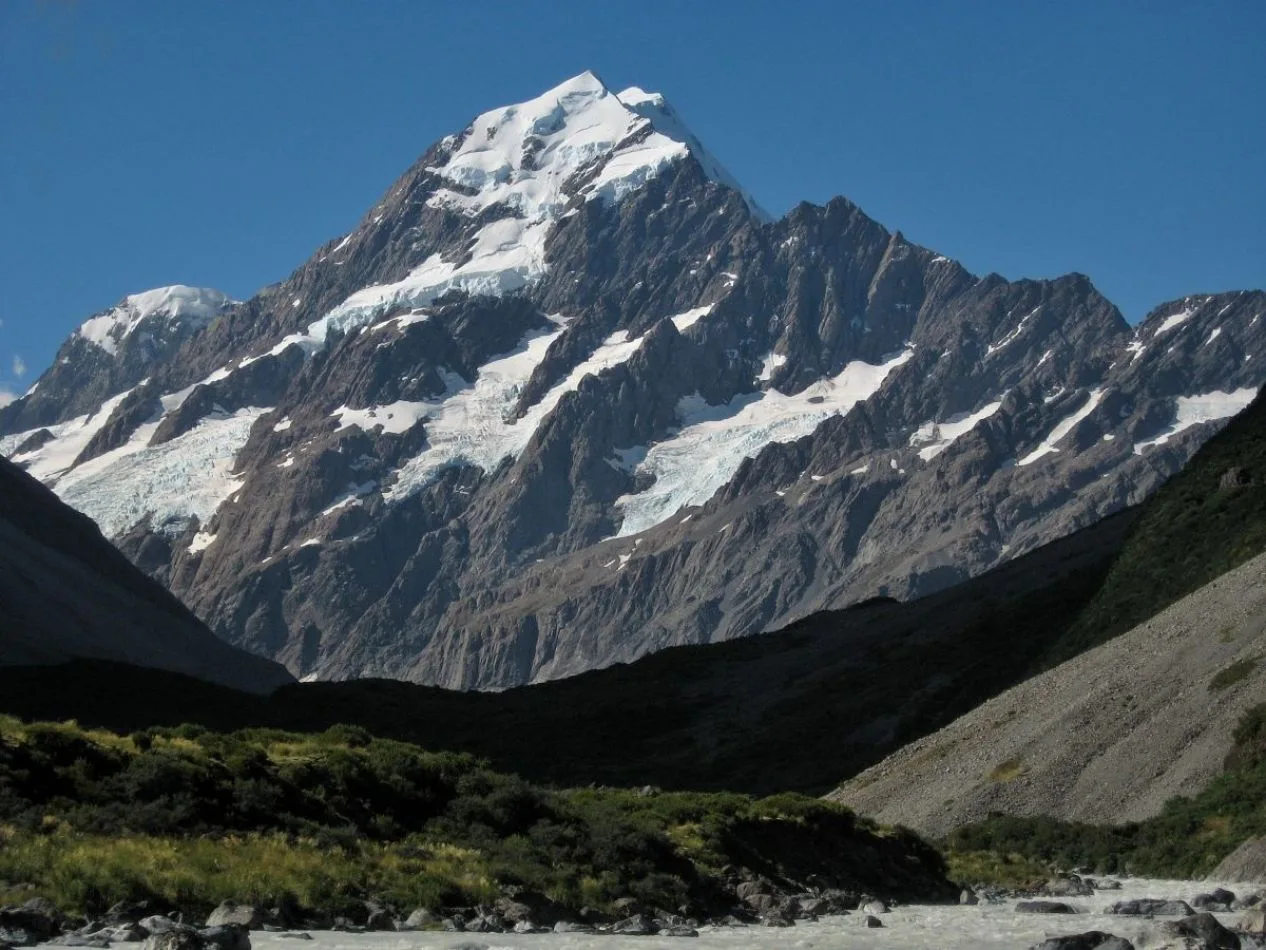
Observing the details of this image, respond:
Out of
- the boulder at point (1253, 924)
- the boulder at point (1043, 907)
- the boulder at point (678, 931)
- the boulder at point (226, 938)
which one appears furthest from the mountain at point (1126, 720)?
the boulder at point (226, 938)

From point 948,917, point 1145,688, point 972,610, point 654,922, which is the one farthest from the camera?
point 972,610

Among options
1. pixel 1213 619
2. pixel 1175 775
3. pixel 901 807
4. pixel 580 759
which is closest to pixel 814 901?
pixel 1175 775

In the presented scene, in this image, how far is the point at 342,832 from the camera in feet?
138

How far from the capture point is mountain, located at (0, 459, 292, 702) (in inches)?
4990

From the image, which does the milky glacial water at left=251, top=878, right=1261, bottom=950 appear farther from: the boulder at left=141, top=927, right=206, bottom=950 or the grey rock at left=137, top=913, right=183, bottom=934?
the boulder at left=141, top=927, right=206, bottom=950

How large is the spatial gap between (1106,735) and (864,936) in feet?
125

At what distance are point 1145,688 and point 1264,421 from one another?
4733 centimetres

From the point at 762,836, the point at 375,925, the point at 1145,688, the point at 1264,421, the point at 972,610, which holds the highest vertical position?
the point at 1264,421

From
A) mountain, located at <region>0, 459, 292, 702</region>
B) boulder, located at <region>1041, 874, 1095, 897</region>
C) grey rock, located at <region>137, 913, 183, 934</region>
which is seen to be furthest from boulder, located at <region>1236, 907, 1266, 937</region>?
mountain, located at <region>0, 459, 292, 702</region>

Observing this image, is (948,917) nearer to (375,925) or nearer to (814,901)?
(814,901)

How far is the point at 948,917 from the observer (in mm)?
45062

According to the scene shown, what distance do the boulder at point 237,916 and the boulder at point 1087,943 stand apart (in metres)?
15.2

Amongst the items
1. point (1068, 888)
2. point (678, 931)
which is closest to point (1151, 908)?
Result: point (1068, 888)

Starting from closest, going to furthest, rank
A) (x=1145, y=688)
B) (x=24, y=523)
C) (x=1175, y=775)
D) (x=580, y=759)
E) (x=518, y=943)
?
(x=518, y=943)
(x=1175, y=775)
(x=1145, y=688)
(x=580, y=759)
(x=24, y=523)
